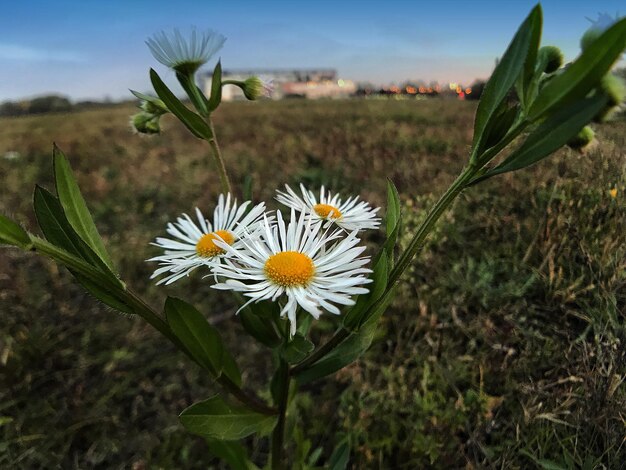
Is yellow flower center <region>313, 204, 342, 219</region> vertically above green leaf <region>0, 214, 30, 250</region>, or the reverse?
green leaf <region>0, 214, 30, 250</region>

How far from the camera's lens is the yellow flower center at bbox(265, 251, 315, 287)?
72cm

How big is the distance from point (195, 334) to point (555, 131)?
1.92 feet

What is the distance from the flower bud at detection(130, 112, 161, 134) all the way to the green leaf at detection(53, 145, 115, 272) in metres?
0.28

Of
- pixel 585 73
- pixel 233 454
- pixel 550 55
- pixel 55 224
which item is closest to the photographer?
pixel 585 73

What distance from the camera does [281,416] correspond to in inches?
38.3

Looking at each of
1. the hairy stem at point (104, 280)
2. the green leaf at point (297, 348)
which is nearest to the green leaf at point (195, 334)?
the hairy stem at point (104, 280)

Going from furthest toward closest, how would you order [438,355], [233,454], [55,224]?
[438,355], [233,454], [55,224]

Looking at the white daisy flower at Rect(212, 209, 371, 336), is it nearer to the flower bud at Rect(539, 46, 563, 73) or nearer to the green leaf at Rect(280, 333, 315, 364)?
the green leaf at Rect(280, 333, 315, 364)

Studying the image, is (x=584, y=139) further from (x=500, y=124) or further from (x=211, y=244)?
(x=211, y=244)

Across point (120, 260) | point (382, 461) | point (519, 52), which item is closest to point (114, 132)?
point (120, 260)

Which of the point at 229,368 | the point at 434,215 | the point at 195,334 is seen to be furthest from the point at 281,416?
the point at 434,215

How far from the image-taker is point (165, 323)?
80cm

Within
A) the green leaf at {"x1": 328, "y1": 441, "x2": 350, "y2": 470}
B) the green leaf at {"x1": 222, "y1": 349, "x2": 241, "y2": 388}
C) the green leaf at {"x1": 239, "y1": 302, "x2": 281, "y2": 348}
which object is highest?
the green leaf at {"x1": 239, "y1": 302, "x2": 281, "y2": 348}

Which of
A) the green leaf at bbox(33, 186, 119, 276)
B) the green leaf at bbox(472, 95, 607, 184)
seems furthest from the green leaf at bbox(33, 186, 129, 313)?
the green leaf at bbox(472, 95, 607, 184)
